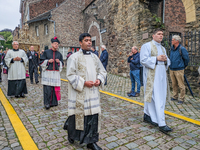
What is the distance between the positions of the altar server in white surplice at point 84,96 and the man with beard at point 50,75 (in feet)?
7.95

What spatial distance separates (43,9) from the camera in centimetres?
2436

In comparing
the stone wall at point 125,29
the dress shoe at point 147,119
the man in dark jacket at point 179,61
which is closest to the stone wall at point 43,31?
the stone wall at point 125,29

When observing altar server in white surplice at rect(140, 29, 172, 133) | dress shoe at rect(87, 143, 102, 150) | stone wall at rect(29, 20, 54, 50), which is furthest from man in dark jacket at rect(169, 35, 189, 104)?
stone wall at rect(29, 20, 54, 50)

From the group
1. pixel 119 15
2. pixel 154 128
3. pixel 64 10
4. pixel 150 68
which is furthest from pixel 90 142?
pixel 64 10

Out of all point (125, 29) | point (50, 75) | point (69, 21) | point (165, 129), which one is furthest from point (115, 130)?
point (69, 21)

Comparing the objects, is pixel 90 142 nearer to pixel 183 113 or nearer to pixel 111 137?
pixel 111 137

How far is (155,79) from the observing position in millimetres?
3527

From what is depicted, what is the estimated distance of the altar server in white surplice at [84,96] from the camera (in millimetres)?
2582

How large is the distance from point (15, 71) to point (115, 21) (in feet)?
27.6

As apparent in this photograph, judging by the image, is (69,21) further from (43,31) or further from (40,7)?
(40,7)

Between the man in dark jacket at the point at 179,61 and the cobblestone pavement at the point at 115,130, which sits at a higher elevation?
the man in dark jacket at the point at 179,61

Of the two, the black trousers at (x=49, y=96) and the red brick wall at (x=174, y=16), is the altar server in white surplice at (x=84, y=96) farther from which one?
the red brick wall at (x=174, y=16)

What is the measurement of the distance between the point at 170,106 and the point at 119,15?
834cm

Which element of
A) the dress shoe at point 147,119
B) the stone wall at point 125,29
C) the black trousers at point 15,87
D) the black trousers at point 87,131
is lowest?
the dress shoe at point 147,119
